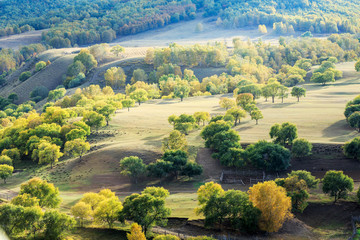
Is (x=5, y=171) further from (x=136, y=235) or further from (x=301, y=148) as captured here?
(x=301, y=148)

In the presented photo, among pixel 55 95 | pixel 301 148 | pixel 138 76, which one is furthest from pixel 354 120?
pixel 55 95

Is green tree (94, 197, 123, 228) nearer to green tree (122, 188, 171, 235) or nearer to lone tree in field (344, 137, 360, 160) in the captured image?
green tree (122, 188, 171, 235)

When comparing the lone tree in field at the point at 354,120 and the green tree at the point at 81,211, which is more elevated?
the lone tree in field at the point at 354,120

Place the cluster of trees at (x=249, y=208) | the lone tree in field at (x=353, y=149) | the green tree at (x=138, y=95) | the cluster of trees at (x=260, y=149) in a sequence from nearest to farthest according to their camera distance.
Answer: the cluster of trees at (x=249, y=208) → the lone tree in field at (x=353, y=149) → the cluster of trees at (x=260, y=149) → the green tree at (x=138, y=95)

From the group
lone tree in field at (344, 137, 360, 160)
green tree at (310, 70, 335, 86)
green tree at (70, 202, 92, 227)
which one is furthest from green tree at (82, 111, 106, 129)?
green tree at (310, 70, 335, 86)

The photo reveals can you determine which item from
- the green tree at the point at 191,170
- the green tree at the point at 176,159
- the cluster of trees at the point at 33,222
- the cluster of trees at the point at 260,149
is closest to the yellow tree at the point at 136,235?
the cluster of trees at the point at 33,222

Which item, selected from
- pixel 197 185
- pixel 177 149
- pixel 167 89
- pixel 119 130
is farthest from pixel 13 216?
pixel 167 89

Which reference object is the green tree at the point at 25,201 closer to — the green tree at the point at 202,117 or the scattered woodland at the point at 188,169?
the scattered woodland at the point at 188,169
